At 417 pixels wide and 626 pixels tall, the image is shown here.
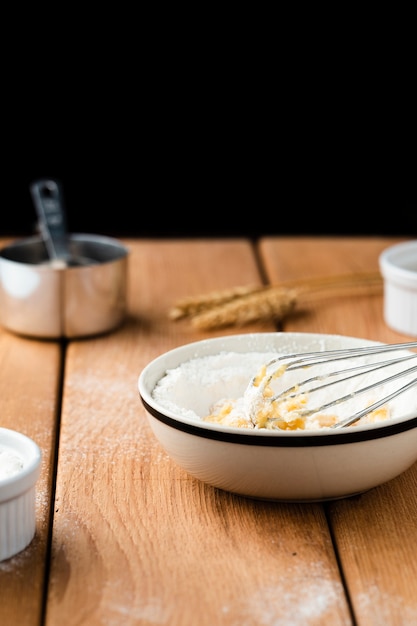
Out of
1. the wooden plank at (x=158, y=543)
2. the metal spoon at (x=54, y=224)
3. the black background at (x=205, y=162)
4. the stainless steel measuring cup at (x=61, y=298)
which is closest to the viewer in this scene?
the wooden plank at (x=158, y=543)

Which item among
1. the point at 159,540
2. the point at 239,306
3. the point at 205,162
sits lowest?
the point at 205,162

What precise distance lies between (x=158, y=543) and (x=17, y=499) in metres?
0.13

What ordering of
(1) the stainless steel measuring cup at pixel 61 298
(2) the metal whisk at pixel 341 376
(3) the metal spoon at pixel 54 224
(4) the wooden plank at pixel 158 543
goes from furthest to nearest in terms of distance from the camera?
(3) the metal spoon at pixel 54 224
(1) the stainless steel measuring cup at pixel 61 298
(2) the metal whisk at pixel 341 376
(4) the wooden plank at pixel 158 543

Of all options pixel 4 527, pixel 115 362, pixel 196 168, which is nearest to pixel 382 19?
pixel 196 168

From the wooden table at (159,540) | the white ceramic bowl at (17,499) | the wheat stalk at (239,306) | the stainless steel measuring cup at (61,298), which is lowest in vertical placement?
the wheat stalk at (239,306)

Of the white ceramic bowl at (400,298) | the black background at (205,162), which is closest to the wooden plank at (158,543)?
the white ceramic bowl at (400,298)

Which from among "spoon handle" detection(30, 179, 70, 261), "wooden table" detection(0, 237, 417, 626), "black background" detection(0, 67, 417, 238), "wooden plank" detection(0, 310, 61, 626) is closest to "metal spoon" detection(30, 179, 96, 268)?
"spoon handle" detection(30, 179, 70, 261)

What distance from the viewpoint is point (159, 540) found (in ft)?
2.71

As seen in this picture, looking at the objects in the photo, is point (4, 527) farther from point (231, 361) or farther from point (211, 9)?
point (211, 9)

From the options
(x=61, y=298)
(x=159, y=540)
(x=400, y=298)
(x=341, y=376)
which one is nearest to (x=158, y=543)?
(x=159, y=540)

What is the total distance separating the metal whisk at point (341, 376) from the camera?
2.87 feet

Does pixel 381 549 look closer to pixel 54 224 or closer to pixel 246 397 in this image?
pixel 246 397

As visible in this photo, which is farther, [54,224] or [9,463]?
[54,224]

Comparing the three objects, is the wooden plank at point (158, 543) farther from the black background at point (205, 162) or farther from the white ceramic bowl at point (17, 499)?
the black background at point (205, 162)
